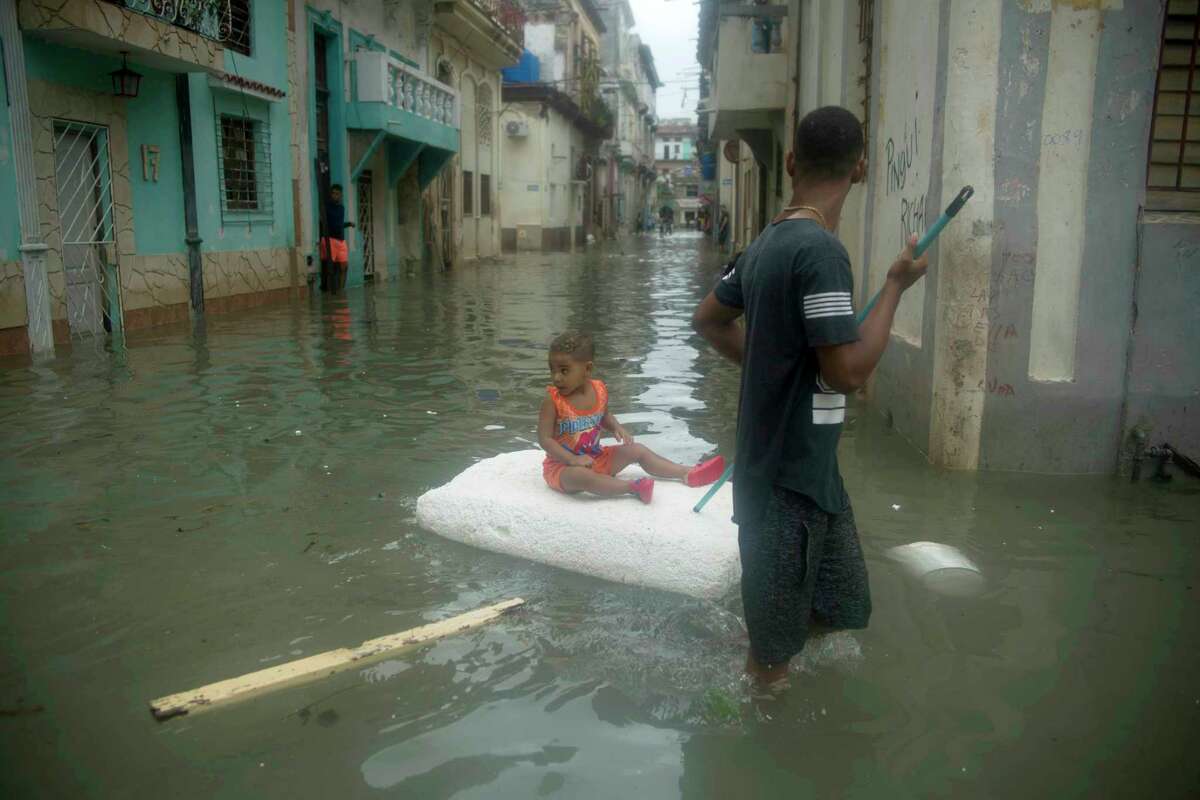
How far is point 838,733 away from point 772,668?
0.83 feet

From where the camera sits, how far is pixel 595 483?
4.09m

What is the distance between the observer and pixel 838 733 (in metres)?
2.79

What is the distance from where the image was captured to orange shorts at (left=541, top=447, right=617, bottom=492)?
4246 millimetres

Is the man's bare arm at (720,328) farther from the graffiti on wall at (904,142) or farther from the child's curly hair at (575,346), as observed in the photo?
the graffiti on wall at (904,142)

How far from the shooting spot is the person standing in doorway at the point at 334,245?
56.2ft

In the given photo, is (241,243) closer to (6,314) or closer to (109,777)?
(6,314)

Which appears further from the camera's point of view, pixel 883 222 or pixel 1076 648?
pixel 883 222

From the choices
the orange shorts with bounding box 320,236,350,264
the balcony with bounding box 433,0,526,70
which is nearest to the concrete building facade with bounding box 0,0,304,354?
the orange shorts with bounding box 320,236,350,264

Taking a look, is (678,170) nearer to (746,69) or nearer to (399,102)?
(399,102)

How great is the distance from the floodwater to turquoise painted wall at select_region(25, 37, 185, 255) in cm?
642

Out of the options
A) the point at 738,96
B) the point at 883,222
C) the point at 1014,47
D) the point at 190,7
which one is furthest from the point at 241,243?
the point at 1014,47

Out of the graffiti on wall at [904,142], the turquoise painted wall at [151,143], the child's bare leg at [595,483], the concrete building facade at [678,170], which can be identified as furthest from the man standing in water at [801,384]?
the concrete building facade at [678,170]

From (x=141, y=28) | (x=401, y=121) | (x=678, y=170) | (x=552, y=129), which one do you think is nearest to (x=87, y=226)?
(x=141, y=28)

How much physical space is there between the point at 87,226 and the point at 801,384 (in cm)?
1105
